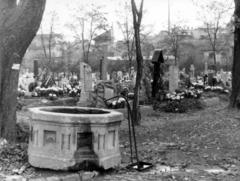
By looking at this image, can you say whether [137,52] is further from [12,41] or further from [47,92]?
[47,92]

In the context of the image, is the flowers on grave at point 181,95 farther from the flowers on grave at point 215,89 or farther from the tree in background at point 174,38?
the tree in background at point 174,38

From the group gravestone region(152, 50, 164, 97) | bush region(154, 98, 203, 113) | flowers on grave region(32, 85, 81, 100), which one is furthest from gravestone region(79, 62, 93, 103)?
gravestone region(152, 50, 164, 97)

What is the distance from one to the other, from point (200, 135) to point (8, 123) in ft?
16.3

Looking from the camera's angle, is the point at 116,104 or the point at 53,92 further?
the point at 53,92

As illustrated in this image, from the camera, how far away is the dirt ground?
6115mm

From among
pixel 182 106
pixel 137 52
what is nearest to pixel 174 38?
pixel 182 106

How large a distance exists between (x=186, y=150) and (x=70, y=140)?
3.48 metres

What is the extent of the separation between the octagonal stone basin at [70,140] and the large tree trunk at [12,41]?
1.34 meters

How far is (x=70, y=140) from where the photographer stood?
225 inches

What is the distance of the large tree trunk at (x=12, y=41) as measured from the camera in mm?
6992

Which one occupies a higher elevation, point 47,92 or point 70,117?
point 70,117

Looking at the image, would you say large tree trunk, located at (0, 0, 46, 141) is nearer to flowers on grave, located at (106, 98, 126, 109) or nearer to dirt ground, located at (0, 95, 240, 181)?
dirt ground, located at (0, 95, 240, 181)

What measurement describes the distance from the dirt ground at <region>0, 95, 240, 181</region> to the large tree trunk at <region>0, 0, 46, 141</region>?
1609mm

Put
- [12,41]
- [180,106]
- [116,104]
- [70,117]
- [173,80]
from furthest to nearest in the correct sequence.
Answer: [173,80]
[180,106]
[116,104]
[12,41]
[70,117]
